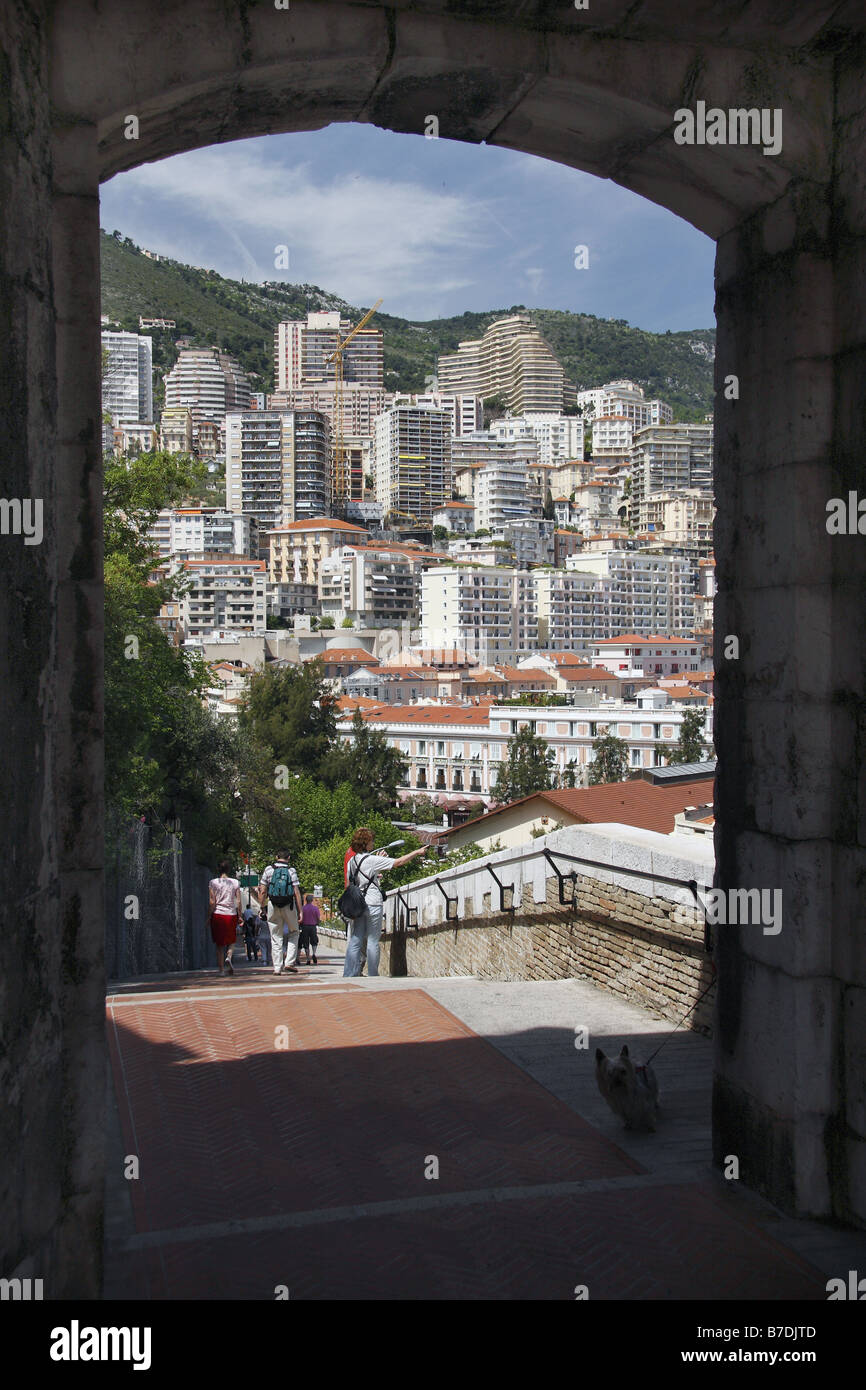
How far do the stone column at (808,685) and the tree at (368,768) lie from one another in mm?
63743

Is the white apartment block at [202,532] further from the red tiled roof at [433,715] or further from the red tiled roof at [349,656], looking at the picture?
the red tiled roof at [433,715]

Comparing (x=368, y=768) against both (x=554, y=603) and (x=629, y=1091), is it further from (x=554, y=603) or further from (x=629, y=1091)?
(x=554, y=603)

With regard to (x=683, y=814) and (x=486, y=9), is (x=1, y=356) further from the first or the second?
(x=683, y=814)

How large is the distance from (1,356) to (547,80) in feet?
7.97

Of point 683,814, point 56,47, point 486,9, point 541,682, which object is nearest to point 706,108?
point 486,9

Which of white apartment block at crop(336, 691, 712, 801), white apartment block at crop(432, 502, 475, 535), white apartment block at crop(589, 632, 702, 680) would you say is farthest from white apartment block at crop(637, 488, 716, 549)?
white apartment block at crop(336, 691, 712, 801)

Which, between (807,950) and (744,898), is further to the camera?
(744,898)

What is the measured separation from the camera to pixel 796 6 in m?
4.20

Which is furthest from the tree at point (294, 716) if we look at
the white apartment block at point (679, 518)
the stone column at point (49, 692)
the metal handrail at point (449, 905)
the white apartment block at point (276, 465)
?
the white apartment block at point (679, 518)

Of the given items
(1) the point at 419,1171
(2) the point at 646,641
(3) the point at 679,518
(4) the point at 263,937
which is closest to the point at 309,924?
(4) the point at 263,937

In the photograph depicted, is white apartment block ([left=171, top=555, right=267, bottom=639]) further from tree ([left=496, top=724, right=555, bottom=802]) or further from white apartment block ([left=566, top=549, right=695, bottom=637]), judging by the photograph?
tree ([left=496, top=724, right=555, bottom=802])

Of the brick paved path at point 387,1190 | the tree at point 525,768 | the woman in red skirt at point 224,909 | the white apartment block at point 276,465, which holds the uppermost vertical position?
the white apartment block at point 276,465

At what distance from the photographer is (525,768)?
77.8 m

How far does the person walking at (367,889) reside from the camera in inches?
385
